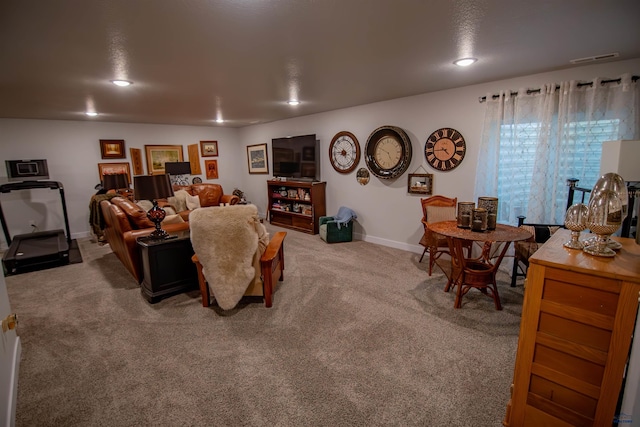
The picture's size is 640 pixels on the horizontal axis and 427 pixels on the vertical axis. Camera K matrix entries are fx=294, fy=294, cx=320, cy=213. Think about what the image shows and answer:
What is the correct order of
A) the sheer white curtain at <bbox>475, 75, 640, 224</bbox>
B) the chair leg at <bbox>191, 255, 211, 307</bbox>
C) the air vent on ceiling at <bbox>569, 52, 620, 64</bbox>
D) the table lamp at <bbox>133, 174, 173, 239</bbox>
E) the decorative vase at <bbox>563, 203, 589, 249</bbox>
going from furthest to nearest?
the table lamp at <bbox>133, 174, 173, 239</bbox>, the chair leg at <bbox>191, 255, 211, 307</bbox>, the sheer white curtain at <bbox>475, 75, 640, 224</bbox>, the air vent on ceiling at <bbox>569, 52, 620, 64</bbox>, the decorative vase at <bbox>563, 203, 589, 249</bbox>

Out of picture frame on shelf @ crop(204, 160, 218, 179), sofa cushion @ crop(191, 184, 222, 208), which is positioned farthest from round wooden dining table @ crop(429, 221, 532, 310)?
picture frame on shelf @ crop(204, 160, 218, 179)

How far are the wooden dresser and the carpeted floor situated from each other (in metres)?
0.39

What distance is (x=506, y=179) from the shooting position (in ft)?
11.6

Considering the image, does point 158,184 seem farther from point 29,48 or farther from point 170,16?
point 170,16

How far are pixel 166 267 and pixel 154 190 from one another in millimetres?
842

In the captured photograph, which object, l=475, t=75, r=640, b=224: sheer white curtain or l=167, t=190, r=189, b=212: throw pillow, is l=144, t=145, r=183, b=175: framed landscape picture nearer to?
l=167, t=190, r=189, b=212: throw pillow

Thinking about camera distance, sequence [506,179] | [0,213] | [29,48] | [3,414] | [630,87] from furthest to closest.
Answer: [0,213] < [506,179] < [630,87] < [29,48] < [3,414]

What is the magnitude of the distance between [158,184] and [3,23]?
1614 millimetres

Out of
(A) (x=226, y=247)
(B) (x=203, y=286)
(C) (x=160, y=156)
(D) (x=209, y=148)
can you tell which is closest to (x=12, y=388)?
(B) (x=203, y=286)

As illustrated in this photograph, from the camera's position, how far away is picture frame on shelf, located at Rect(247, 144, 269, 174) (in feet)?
23.5

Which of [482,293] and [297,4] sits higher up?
[297,4]

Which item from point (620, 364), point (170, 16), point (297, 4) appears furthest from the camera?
point (170, 16)

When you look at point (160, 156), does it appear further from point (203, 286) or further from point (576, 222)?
point (576, 222)

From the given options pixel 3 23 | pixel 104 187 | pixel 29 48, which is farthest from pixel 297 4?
pixel 104 187
